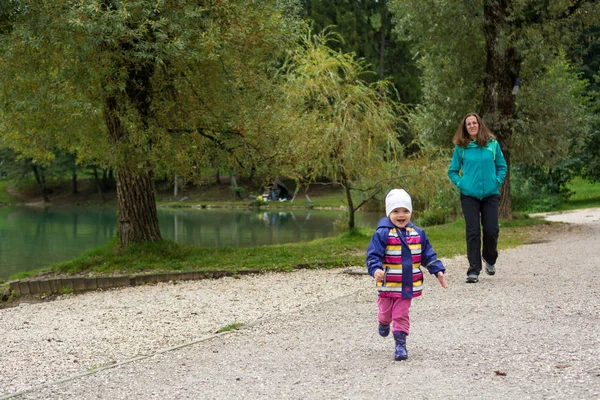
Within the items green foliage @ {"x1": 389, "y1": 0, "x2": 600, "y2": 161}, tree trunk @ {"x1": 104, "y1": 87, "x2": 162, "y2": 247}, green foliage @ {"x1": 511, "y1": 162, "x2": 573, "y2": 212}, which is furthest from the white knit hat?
green foliage @ {"x1": 511, "y1": 162, "x2": 573, "y2": 212}

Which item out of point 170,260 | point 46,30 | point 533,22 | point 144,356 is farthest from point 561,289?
point 533,22

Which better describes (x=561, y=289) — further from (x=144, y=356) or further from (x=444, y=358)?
(x=144, y=356)

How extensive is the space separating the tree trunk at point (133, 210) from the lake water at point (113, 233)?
197 inches

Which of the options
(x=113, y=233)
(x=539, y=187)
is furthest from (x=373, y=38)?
(x=113, y=233)

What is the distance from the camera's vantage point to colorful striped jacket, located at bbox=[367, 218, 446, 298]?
20.2 ft

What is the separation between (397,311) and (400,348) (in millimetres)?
319

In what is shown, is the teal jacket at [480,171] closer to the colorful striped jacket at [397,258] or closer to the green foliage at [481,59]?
the colorful striped jacket at [397,258]

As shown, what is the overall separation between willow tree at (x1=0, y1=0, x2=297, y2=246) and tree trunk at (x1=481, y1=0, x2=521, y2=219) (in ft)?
21.2

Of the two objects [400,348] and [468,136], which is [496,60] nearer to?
[468,136]

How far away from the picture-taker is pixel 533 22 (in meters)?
18.7

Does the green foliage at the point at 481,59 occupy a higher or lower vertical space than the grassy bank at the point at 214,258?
higher

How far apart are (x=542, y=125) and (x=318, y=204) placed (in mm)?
32001

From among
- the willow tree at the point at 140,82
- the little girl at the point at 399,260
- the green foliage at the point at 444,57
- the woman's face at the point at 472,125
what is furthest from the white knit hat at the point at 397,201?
the green foliage at the point at 444,57

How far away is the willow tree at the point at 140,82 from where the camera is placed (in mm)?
11906
